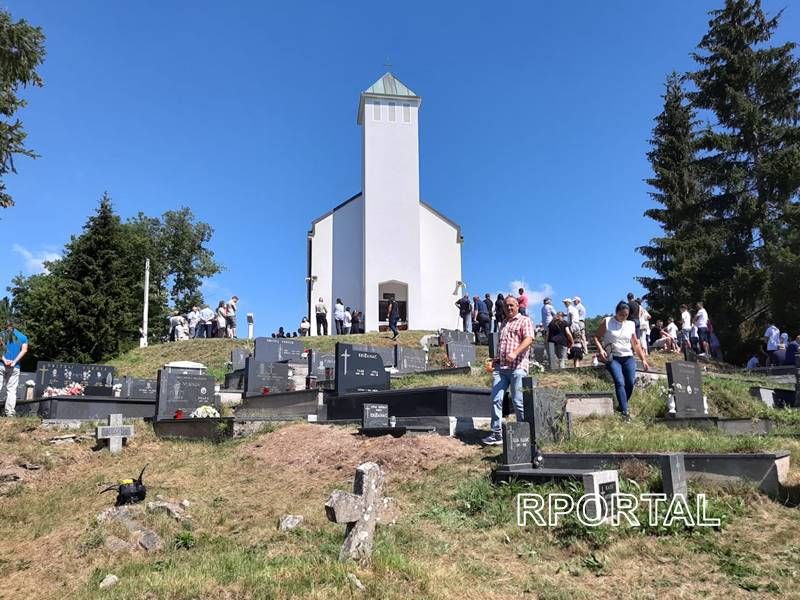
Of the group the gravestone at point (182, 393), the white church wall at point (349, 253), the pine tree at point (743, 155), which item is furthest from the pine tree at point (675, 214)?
the gravestone at point (182, 393)

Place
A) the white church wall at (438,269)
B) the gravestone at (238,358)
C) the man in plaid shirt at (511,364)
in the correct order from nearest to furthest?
the man in plaid shirt at (511,364), the gravestone at (238,358), the white church wall at (438,269)

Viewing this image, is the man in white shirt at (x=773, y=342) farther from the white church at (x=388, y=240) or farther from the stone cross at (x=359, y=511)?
the white church at (x=388, y=240)

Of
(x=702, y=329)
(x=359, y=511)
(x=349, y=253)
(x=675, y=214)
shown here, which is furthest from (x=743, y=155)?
(x=359, y=511)

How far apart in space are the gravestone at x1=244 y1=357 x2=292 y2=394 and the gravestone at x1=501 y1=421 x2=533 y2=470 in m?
7.99

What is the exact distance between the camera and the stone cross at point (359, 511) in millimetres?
4262

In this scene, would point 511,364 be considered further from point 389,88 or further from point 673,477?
point 389,88

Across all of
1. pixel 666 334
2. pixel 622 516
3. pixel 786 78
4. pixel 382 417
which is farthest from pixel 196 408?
pixel 786 78

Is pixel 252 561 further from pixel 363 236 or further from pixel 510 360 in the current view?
pixel 363 236

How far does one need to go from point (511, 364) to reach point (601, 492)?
2.13m

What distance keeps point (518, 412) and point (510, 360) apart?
571 millimetres

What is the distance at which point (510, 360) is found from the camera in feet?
23.2

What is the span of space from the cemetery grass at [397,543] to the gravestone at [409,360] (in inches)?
312

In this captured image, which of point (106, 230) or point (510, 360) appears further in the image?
point (106, 230)

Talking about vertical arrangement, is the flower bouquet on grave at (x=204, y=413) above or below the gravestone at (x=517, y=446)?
above
